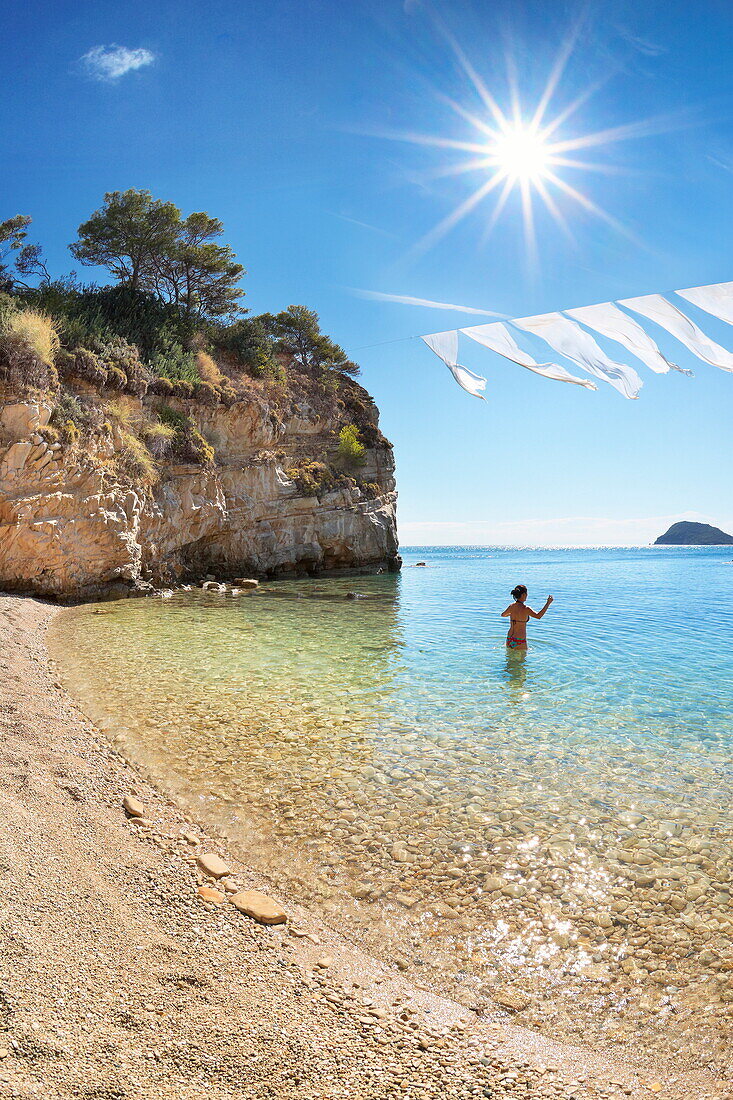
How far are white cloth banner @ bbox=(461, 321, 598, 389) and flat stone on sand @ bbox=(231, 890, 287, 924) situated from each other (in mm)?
7343

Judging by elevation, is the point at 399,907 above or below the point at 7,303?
below

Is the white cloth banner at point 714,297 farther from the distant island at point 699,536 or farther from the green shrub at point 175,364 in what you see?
the distant island at point 699,536

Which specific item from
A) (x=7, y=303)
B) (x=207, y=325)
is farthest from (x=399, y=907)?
(x=207, y=325)

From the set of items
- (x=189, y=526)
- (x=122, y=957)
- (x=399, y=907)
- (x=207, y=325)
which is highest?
(x=207, y=325)

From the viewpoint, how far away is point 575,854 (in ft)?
15.3

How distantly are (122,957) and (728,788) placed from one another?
5.94 meters

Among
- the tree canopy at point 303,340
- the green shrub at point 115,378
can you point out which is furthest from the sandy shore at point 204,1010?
the tree canopy at point 303,340

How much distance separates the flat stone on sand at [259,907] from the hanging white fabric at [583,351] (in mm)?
7713

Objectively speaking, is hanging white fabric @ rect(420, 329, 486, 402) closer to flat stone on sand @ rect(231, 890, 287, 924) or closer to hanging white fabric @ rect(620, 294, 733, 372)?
hanging white fabric @ rect(620, 294, 733, 372)

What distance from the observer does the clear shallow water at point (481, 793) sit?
137 inches

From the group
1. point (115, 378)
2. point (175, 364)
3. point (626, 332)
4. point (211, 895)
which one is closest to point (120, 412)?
point (115, 378)

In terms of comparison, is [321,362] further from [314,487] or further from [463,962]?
[463,962]

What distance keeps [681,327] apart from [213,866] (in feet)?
28.0

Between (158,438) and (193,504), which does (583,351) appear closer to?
(158,438)
